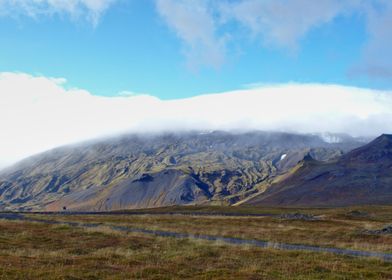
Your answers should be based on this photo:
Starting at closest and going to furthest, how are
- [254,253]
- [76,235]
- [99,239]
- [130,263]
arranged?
[130,263], [254,253], [99,239], [76,235]

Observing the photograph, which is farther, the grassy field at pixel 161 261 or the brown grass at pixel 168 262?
the grassy field at pixel 161 261

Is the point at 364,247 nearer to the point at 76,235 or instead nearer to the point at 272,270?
the point at 272,270

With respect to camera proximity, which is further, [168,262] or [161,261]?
[161,261]

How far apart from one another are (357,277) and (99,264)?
18.8 meters

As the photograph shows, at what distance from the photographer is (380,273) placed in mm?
33062

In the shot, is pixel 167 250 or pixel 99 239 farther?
pixel 99 239

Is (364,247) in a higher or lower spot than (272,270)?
lower

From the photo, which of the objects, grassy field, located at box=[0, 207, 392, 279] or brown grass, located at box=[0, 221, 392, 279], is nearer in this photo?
brown grass, located at box=[0, 221, 392, 279]

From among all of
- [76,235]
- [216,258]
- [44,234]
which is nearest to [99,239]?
[76,235]

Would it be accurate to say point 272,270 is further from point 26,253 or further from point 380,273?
point 26,253

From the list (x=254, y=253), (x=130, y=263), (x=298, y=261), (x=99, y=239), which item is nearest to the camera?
(x=130, y=263)

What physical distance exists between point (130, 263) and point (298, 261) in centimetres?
1435

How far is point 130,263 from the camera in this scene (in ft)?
113

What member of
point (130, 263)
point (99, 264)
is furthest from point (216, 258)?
point (99, 264)
